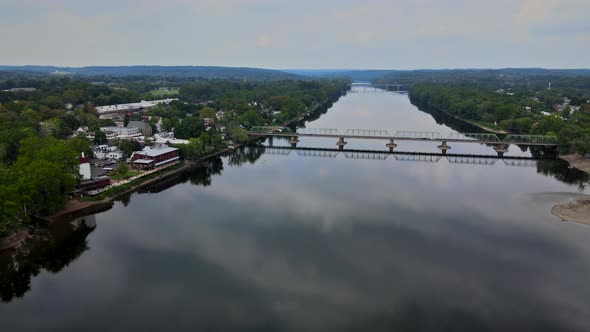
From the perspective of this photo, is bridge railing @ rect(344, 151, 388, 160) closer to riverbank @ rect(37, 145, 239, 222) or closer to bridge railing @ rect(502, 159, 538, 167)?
bridge railing @ rect(502, 159, 538, 167)

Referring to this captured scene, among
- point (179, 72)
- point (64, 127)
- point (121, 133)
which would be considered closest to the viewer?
point (64, 127)

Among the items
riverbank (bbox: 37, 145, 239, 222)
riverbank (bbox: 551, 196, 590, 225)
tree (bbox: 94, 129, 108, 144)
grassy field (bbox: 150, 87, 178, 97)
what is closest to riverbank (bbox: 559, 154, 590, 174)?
riverbank (bbox: 551, 196, 590, 225)

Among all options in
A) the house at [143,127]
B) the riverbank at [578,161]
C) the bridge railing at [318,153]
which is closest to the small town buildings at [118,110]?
the house at [143,127]

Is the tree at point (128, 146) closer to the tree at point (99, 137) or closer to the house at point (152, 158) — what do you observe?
the house at point (152, 158)

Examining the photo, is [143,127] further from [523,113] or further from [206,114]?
[523,113]

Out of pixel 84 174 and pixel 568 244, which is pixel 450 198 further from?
pixel 84 174

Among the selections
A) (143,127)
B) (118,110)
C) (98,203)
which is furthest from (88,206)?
(118,110)
